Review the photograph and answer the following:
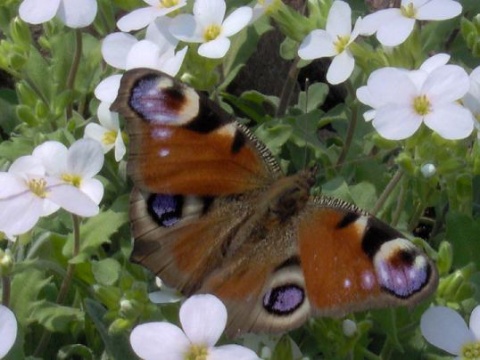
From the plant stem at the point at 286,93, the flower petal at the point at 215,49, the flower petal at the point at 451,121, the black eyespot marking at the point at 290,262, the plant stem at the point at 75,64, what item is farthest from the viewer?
the plant stem at the point at 286,93

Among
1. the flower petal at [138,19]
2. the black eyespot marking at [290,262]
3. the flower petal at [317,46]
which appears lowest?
the black eyespot marking at [290,262]

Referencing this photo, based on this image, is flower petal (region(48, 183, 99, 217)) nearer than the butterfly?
No

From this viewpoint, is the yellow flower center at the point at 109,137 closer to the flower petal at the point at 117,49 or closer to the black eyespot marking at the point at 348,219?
the flower petal at the point at 117,49

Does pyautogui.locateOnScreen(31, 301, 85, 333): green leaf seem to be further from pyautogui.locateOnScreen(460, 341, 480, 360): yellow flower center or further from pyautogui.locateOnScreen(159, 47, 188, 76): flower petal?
pyautogui.locateOnScreen(460, 341, 480, 360): yellow flower center

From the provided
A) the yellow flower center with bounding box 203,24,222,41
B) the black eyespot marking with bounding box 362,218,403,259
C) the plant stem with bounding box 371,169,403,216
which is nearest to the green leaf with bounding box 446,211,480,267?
the plant stem with bounding box 371,169,403,216

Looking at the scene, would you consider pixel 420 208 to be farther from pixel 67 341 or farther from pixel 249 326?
pixel 67 341

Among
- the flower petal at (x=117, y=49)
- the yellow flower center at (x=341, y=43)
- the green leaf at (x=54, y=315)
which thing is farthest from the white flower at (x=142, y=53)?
the green leaf at (x=54, y=315)

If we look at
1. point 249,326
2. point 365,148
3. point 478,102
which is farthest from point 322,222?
point 365,148
